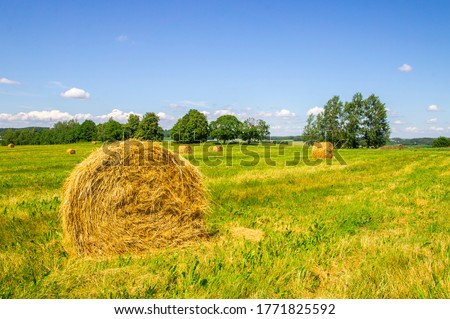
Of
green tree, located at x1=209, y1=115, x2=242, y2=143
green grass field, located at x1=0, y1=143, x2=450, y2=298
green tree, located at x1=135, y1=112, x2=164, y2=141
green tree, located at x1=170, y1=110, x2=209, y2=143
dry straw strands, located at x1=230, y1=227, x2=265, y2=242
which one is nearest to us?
green grass field, located at x1=0, y1=143, x2=450, y2=298

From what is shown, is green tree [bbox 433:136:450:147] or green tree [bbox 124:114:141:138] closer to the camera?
green tree [bbox 124:114:141:138]

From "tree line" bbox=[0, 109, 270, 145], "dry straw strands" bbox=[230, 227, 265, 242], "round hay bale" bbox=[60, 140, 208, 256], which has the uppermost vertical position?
"tree line" bbox=[0, 109, 270, 145]

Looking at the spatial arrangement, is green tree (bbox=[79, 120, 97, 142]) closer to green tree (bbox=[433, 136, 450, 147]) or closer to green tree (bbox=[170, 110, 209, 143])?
green tree (bbox=[170, 110, 209, 143])

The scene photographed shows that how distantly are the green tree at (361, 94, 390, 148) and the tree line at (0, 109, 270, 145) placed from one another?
3342 cm

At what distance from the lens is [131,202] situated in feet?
22.9

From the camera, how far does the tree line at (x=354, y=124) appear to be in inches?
3770

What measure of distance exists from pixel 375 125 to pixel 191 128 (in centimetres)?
4972

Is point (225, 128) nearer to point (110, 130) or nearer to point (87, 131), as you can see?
point (110, 130)

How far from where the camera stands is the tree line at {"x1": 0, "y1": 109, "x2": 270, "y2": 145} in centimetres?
9488

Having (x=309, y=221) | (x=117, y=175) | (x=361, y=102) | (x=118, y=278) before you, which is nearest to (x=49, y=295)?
(x=118, y=278)

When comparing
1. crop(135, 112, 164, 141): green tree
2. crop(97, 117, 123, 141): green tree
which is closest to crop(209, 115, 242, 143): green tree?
crop(135, 112, 164, 141): green tree

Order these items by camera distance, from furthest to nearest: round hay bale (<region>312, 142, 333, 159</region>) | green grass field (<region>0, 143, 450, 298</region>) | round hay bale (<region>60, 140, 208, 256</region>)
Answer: round hay bale (<region>312, 142, 333, 159</region>) < round hay bale (<region>60, 140, 208, 256</region>) < green grass field (<region>0, 143, 450, 298</region>)
